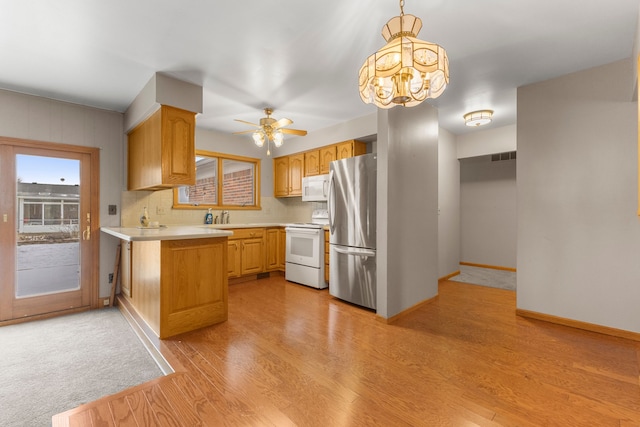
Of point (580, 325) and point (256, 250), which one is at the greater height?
point (256, 250)

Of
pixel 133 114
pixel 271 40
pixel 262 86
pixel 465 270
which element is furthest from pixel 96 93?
pixel 465 270

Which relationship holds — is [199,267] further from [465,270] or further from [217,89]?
[465,270]

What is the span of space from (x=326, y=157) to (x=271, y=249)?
180 centimetres

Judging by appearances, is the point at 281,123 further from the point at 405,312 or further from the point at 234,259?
the point at 405,312

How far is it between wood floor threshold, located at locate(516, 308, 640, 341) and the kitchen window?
169 inches

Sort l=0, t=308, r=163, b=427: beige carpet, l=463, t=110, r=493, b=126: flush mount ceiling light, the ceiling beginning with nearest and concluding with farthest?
l=0, t=308, r=163, b=427: beige carpet
the ceiling
l=463, t=110, r=493, b=126: flush mount ceiling light

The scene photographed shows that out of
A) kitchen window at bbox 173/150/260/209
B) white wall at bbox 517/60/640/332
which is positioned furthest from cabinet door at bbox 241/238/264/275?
white wall at bbox 517/60/640/332

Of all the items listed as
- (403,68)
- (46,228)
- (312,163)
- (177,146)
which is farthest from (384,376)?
(46,228)

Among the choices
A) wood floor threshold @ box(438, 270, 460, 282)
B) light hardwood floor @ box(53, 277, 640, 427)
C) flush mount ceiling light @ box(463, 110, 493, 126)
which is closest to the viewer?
light hardwood floor @ box(53, 277, 640, 427)

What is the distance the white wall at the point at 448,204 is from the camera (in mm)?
4707

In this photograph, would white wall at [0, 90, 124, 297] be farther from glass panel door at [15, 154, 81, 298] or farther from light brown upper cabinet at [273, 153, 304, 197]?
light brown upper cabinet at [273, 153, 304, 197]

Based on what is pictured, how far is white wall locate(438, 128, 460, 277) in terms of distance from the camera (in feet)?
15.4

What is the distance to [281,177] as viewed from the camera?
5531 millimetres

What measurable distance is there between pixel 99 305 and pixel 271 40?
3.66 meters
